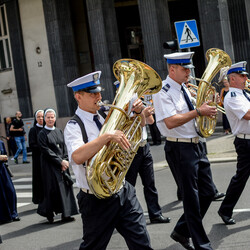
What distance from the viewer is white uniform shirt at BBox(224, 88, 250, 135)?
633 centimetres

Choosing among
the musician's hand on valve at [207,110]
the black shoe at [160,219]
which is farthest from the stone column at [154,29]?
the musician's hand on valve at [207,110]

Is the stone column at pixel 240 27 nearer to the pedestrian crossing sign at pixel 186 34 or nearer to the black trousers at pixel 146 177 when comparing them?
the pedestrian crossing sign at pixel 186 34

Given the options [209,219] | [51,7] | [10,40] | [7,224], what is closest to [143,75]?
[209,219]

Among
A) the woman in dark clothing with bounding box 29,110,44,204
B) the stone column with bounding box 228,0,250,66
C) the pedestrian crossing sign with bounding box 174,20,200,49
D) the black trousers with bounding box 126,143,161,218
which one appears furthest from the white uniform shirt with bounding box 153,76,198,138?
the stone column with bounding box 228,0,250,66

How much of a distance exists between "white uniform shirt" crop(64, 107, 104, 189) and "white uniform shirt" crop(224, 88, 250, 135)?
253 cm

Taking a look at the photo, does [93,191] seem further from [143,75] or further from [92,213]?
[143,75]

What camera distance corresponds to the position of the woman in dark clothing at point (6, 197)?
346 inches

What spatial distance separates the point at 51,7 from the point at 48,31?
0.98 metres

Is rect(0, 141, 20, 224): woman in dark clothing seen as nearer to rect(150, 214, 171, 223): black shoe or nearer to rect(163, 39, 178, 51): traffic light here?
rect(150, 214, 171, 223): black shoe

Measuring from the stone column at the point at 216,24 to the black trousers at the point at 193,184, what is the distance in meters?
12.5

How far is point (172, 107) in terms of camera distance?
5.29 meters

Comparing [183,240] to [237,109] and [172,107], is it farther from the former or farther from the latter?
[237,109]

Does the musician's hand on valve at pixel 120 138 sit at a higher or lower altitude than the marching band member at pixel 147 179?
higher

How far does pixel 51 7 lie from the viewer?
21.3 meters
